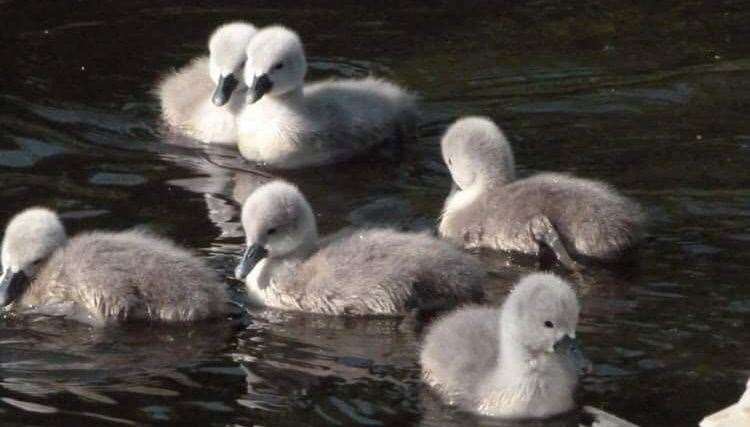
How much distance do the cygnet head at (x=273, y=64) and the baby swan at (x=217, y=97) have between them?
0.28m

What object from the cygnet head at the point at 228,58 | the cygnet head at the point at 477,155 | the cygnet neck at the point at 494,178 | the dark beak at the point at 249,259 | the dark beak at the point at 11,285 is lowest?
the dark beak at the point at 11,285

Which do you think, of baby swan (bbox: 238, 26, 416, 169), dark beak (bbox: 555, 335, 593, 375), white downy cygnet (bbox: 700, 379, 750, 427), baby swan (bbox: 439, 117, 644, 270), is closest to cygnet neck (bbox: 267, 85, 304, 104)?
baby swan (bbox: 238, 26, 416, 169)

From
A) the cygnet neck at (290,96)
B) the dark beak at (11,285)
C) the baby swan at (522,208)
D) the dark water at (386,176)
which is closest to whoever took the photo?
the dark water at (386,176)

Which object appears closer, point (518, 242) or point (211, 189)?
point (518, 242)

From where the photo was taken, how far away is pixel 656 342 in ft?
22.3

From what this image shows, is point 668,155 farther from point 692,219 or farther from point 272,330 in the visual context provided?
point 272,330

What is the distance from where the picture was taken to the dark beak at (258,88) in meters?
9.27

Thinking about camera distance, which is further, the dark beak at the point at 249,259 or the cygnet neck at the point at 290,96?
the cygnet neck at the point at 290,96

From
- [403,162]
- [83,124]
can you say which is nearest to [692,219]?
[403,162]

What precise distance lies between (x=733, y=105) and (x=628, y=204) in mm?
2071

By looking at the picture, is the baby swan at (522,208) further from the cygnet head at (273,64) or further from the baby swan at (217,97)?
the baby swan at (217,97)

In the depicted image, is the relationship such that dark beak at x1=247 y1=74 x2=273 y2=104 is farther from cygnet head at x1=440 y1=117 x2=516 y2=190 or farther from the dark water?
cygnet head at x1=440 y1=117 x2=516 y2=190

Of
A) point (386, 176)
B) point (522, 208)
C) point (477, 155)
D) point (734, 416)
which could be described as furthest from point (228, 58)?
point (734, 416)

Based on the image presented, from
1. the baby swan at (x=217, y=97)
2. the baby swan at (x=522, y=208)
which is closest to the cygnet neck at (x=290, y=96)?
the baby swan at (x=217, y=97)
